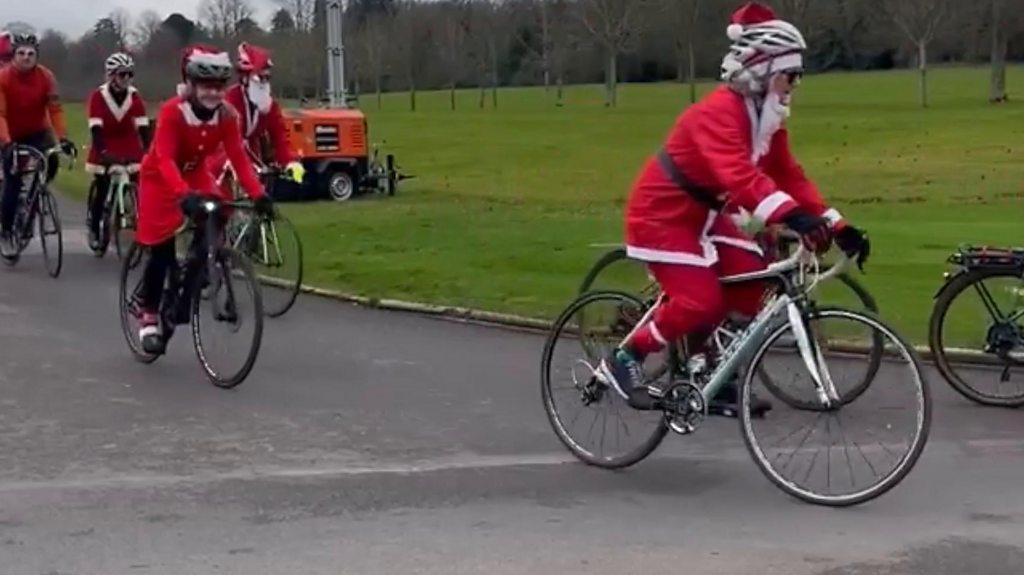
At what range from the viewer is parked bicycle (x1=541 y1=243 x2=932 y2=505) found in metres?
6.82

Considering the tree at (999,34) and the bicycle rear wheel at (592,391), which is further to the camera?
the tree at (999,34)

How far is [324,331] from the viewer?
11562 millimetres

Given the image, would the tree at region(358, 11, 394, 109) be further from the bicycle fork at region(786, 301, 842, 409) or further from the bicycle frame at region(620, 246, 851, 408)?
the bicycle fork at region(786, 301, 842, 409)

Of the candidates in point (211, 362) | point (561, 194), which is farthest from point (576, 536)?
point (561, 194)

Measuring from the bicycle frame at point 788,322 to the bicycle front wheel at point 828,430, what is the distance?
4cm

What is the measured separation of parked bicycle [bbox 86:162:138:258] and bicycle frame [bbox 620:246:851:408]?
8.82 m

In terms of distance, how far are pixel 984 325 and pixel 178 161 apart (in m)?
4.64

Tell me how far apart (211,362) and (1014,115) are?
51.5m

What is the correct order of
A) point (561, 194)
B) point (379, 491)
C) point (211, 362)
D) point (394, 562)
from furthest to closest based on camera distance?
point (561, 194) < point (211, 362) < point (379, 491) < point (394, 562)

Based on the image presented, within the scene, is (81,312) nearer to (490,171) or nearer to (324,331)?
(324,331)

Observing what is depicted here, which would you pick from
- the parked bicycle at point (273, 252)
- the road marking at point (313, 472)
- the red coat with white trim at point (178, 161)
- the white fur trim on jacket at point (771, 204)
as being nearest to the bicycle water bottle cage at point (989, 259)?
the road marking at point (313, 472)

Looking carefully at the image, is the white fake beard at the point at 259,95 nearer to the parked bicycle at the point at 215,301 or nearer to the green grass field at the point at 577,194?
the green grass field at the point at 577,194

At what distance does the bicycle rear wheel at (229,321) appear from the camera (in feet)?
30.6

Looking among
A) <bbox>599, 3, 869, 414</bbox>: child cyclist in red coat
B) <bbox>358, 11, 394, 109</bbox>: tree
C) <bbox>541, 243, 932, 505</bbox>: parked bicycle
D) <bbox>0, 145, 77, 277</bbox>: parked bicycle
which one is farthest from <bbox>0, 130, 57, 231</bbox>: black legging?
<bbox>358, 11, 394, 109</bbox>: tree
